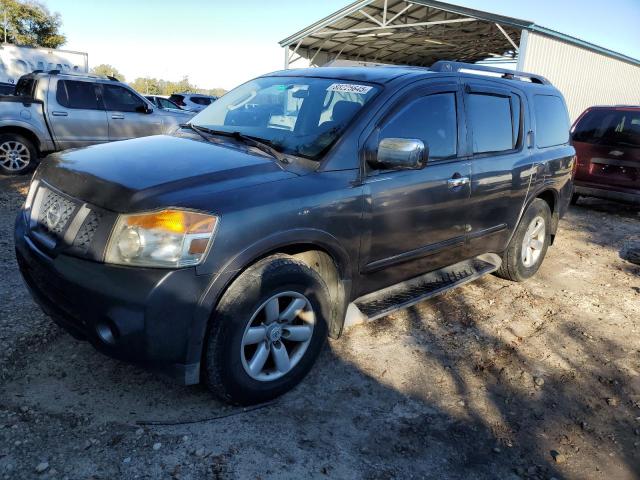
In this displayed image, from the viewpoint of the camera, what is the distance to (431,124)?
3480 millimetres

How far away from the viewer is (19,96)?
27.5ft

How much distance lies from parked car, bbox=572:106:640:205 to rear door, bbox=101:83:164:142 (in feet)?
25.3

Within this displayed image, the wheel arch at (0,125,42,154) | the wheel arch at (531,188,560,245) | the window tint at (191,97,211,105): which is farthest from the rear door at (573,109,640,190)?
the window tint at (191,97,211,105)

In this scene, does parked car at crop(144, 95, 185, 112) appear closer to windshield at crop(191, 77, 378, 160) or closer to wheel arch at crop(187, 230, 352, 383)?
windshield at crop(191, 77, 378, 160)

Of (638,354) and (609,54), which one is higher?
(609,54)

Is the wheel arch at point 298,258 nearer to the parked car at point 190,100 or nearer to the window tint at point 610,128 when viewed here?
the window tint at point 610,128

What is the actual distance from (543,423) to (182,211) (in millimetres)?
2267

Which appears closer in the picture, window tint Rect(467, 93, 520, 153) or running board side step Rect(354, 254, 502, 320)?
running board side step Rect(354, 254, 502, 320)

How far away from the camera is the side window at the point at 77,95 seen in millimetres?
8688

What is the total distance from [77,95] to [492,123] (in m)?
7.59

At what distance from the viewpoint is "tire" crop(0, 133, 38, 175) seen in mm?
8219

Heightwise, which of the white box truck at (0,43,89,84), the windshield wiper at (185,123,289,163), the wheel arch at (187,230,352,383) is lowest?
the wheel arch at (187,230,352,383)

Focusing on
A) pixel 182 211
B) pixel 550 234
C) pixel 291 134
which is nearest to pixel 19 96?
pixel 291 134

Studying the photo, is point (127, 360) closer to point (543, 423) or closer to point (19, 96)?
point (543, 423)
